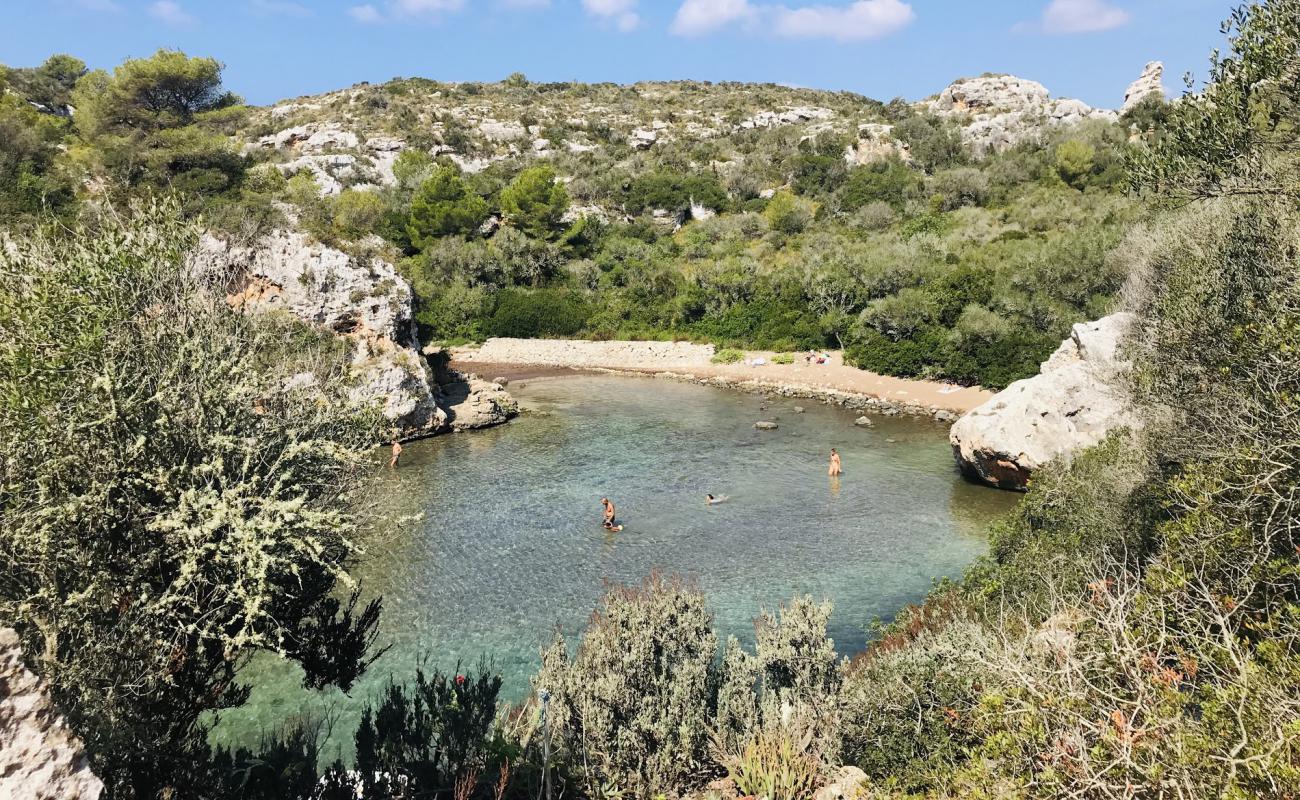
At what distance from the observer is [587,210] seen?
73.4 metres

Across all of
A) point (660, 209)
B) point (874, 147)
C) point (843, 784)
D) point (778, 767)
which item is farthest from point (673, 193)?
point (843, 784)

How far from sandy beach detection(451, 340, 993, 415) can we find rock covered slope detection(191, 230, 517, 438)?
14.6 m

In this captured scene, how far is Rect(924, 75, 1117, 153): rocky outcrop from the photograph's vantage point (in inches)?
3088

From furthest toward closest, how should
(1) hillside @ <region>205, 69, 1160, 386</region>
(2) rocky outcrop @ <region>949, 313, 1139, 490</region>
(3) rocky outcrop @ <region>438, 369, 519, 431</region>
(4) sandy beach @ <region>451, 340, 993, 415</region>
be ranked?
(1) hillside @ <region>205, 69, 1160, 386</region> < (4) sandy beach @ <region>451, 340, 993, 415</region> < (3) rocky outcrop @ <region>438, 369, 519, 431</region> < (2) rocky outcrop @ <region>949, 313, 1139, 490</region>

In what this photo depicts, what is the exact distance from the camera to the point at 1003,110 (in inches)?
3531

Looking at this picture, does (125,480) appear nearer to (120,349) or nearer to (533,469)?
(120,349)

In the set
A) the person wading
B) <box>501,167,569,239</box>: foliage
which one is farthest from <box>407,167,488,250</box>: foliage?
the person wading

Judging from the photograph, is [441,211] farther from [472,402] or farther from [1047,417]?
[1047,417]

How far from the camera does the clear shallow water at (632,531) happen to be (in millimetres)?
15297

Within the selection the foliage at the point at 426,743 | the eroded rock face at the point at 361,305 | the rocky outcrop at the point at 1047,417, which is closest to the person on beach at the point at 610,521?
the foliage at the point at 426,743

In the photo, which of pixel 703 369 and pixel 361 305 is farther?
pixel 703 369

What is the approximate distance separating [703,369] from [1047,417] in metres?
27.4

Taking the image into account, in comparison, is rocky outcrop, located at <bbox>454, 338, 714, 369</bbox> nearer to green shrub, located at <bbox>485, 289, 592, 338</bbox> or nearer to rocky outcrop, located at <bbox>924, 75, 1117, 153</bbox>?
green shrub, located at <bbox>485, 289, 592, 338</bbox>

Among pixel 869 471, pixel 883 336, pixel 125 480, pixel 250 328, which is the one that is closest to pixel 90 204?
pixel 250 328
